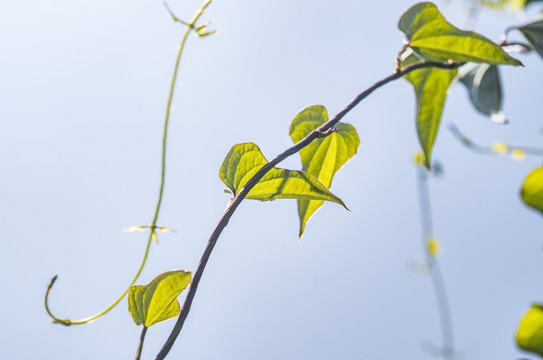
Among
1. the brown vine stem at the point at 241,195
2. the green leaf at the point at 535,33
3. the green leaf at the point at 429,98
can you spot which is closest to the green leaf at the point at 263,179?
the brown vine stem at the point at 241,195

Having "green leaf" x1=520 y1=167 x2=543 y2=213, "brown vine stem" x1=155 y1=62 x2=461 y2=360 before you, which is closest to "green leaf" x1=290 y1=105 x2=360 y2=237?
"brown vine stem" x1=155 y1=62 x2=461 y2=360

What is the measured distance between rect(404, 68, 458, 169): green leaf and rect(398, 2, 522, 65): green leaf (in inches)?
1.2

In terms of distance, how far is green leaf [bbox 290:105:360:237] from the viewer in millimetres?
406

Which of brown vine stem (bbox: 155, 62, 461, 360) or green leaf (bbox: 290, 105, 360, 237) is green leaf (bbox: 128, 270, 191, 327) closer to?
brown vine stem (bbox: 155, 62, 461, 360)

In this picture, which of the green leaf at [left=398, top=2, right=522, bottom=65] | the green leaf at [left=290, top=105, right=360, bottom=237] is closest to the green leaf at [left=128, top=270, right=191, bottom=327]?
the green leaf at [left=290, top=105, right=360, bottom=237]

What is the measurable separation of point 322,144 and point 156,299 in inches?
8.4

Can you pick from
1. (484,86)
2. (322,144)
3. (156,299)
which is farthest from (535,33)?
(156,299)

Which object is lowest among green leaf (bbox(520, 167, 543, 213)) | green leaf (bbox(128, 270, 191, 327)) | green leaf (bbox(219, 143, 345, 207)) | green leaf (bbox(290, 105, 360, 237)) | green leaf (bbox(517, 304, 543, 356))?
green leaf (bbox(517, 304, 543, 356))

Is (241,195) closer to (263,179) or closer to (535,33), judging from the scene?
(263,179)

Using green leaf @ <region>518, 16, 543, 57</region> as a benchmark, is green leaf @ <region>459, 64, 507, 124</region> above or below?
below

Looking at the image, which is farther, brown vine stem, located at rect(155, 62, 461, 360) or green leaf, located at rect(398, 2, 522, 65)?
green leaf, located at rect(398, 2, 522, 65)

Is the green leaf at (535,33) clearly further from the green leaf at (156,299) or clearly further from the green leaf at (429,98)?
the green leaf at (156,299)

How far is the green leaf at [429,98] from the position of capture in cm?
41

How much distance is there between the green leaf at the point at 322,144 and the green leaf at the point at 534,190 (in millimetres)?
144
